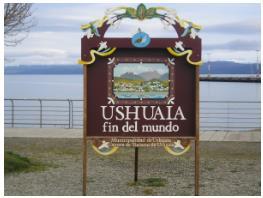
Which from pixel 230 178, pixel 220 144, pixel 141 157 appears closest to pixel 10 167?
pixel 141 157

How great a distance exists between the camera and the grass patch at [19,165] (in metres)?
9.71

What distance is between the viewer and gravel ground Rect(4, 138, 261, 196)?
326 inches

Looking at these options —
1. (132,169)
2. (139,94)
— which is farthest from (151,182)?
(139,94)

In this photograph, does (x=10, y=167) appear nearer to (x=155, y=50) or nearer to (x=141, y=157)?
(x=141, y=157)

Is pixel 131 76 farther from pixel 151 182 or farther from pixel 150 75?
pixel 151 182

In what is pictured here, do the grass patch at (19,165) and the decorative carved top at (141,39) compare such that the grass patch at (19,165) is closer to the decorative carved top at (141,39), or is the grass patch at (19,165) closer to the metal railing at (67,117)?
the decorative carved top at (141,39)

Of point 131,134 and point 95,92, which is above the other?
point 95,92

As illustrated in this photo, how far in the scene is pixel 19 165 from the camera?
389 inches

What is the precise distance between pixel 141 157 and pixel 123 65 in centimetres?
394

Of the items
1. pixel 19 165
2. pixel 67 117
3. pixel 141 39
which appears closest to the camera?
pixel 141 39

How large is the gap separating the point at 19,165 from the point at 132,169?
1842mm

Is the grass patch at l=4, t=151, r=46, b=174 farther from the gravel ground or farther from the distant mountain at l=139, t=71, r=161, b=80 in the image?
the distant mountain at l=139, t=71, r=161, b=80

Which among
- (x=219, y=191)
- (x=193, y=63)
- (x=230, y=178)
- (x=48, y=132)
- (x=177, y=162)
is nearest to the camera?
(x=193, y=63)

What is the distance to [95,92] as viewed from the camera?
7.62 meters
